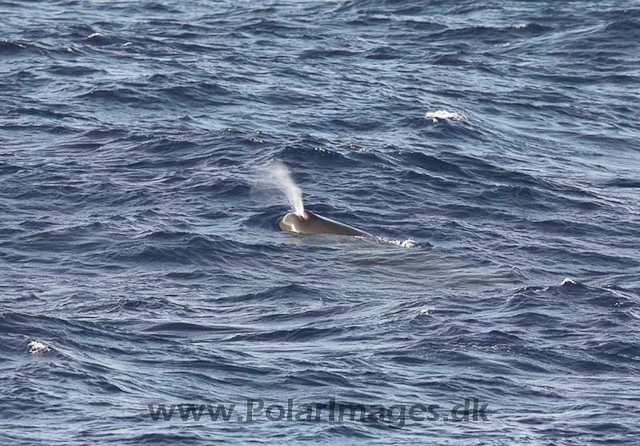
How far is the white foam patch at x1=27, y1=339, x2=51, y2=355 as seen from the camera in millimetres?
24781

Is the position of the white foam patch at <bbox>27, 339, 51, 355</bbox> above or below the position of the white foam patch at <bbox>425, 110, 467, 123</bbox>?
above

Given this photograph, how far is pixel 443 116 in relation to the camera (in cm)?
4616

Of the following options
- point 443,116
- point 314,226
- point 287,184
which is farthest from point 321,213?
point 443,116

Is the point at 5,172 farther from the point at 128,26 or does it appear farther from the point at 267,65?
the point at 128,26

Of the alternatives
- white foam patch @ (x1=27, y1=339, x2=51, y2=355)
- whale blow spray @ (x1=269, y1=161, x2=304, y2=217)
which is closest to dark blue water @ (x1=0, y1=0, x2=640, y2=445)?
white foam patch @ (x1=27, y1=339, x2=51, y2=355)

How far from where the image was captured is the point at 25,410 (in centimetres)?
2200

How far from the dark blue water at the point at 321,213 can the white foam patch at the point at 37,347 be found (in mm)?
78

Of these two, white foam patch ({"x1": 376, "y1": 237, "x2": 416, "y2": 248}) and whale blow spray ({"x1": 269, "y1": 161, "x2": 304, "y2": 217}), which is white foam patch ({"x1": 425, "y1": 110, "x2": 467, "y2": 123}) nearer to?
whale blow spray ({"x1": 269, "y1": 161, "x2": 304, "y2": 217})

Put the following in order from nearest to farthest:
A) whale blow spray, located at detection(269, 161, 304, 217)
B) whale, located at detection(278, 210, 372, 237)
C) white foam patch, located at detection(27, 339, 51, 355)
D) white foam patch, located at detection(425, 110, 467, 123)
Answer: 1. white foam patch, located at detection(27, 339, 51, 355)
2. whale, located at detection(278, 210, 372, 237)
3. whale blow spray, located at detection(269, 161, 304, 217)
4. white foam patch, located at detection(425, 110, 467, 123)

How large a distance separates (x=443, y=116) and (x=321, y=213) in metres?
11.3

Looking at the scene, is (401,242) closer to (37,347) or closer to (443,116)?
(37,347)

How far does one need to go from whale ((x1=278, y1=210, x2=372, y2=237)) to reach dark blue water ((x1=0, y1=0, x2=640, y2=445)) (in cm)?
43

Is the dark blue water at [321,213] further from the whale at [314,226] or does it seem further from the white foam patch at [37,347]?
the whale at [314,226]

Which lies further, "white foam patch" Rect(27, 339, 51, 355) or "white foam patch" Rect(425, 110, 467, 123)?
"white foam patch" Rect(425, 110, 467, 123)
